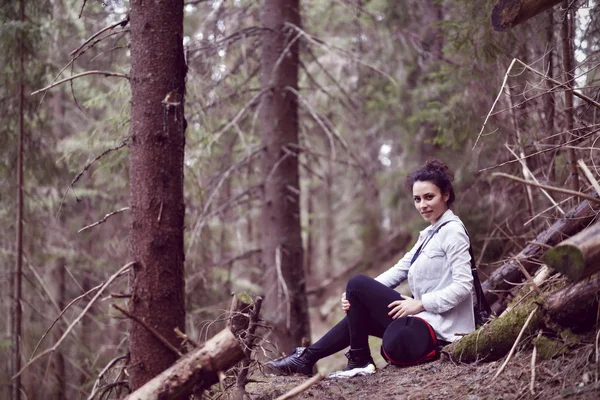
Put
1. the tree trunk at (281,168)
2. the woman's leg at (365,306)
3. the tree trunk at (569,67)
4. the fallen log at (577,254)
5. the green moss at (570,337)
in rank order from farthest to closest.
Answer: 1. the tree trunk at (281,168)
2. the tree trunk at (569,67)
3. the woman's leg at (365,306)
4. the green moss at (570,337)
5. the fallen log at (577,254)

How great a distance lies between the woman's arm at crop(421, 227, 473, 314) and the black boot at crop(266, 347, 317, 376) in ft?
3.74

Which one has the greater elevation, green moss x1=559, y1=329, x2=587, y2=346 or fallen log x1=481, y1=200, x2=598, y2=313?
fallen log x1=481, y1=200, x2=598, y2=313

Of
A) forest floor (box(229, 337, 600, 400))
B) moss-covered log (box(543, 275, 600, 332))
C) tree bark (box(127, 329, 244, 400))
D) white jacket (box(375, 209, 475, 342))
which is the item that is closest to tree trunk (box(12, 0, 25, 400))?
forest floor (box(229, 337, 600, 400))

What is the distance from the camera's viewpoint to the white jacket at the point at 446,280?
156 inches

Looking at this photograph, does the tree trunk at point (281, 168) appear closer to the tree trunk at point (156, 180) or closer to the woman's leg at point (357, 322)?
the woman's leg at point (357, 322)

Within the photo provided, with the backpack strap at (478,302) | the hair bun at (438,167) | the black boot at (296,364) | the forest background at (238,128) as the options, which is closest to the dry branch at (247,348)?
the forest background at (238,128)

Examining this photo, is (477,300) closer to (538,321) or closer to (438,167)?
(538,321)

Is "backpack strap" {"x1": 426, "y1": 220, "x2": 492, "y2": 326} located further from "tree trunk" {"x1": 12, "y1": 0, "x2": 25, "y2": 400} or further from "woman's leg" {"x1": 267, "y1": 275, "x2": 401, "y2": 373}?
"tree trunk" {"x1": 12, "y1": 0, "x2": 25, "y2": 400}

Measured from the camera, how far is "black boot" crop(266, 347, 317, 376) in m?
4.50

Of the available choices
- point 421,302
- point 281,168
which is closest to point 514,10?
point 421,302

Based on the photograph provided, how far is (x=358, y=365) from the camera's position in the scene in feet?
14.3

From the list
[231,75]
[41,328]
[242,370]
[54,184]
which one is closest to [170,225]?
[242,370]

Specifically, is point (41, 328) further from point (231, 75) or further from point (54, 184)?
point (231, 75)

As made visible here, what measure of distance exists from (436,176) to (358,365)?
168 centimetres
